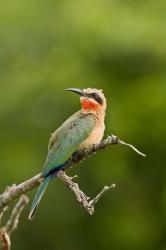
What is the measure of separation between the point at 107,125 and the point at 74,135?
317 inches

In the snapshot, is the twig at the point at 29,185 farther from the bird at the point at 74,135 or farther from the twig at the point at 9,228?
the twig at the point at 9,228

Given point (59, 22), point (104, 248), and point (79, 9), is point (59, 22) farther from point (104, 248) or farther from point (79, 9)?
point (104, 248)

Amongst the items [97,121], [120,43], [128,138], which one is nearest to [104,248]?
[128,138]

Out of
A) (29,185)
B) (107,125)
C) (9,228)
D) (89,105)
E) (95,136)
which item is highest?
(107,125)

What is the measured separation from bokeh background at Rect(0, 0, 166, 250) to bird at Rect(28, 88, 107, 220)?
747 cm

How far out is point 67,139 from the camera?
681cm

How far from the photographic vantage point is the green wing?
660 centimetres

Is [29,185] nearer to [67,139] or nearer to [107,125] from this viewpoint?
[67,139]

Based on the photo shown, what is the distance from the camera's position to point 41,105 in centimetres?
1597

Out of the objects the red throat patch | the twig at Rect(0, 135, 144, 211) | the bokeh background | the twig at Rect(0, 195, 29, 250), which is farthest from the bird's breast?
the bokeh background

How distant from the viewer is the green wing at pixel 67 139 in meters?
6.60

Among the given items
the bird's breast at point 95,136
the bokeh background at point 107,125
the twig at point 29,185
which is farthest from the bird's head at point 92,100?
the bokeh background at point 107,125

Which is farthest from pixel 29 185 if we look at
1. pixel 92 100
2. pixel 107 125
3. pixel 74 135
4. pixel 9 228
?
pixel 107 125

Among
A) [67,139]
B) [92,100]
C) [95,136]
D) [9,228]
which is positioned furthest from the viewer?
[92,100]
